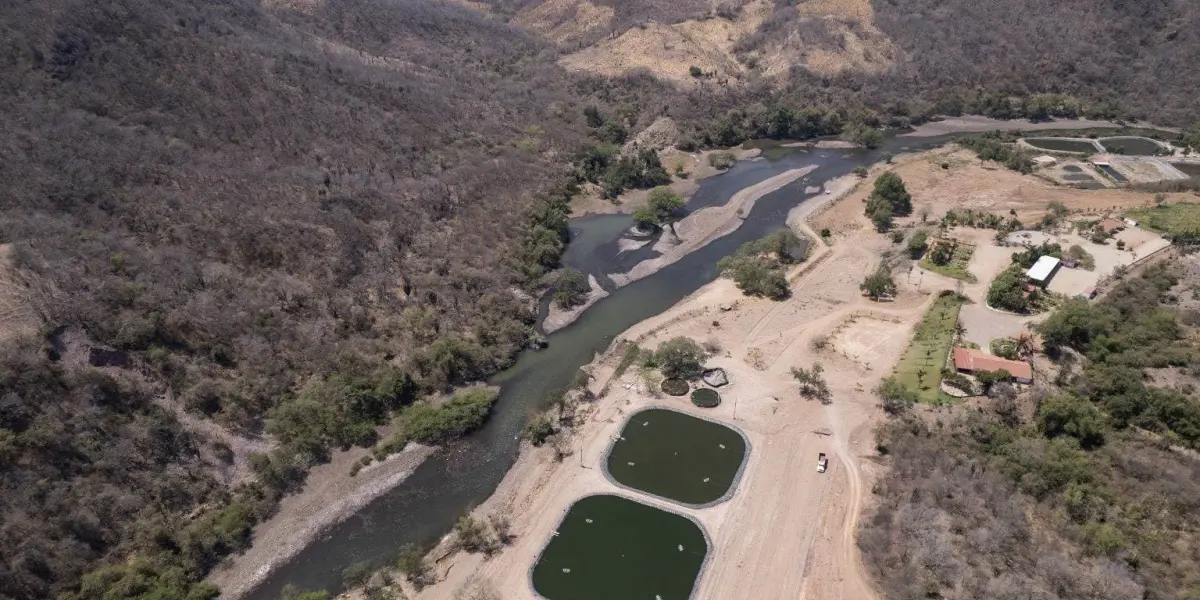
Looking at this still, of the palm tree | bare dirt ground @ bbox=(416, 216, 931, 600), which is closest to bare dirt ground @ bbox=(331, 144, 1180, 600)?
bare dirt ground @ bbox=(416, 216, 931, 600)

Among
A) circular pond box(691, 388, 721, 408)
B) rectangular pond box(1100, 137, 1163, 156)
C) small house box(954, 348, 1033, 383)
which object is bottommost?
rectangular pond box(1100, 137, 1163, 156)

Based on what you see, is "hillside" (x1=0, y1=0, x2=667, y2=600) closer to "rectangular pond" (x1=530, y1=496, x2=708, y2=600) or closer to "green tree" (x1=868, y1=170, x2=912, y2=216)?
"rectangular pond" (x1=530, y1=496, x2=708, y2=600)

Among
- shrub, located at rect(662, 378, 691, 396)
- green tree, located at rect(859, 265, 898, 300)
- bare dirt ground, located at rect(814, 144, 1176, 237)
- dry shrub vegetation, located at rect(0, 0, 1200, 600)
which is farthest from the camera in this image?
bare dirt ground, located at rect(814, 144, 1176, 237)

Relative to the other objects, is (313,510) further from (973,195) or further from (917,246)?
(973,195)

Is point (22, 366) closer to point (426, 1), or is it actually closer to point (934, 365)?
point (934, 365)

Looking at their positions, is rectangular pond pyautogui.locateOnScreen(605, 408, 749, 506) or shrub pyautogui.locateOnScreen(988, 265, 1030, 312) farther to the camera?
shrub pyautogui.locateOnScreen(988, 265, 1030, 312)

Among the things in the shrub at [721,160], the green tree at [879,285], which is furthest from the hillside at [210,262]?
the green tree at [879,285]

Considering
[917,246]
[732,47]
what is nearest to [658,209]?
[917,246]
